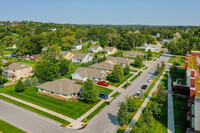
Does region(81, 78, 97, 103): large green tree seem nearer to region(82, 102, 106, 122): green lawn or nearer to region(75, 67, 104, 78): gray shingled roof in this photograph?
region(82, 102, 106, 122): green lawn

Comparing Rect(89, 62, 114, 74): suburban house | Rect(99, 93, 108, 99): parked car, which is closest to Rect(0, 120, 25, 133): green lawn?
Rect(99, 93, 108, 99): parked car

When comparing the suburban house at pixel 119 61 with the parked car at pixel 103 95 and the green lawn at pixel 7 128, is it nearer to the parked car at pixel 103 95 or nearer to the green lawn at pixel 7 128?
the parked car at pixel 103 95

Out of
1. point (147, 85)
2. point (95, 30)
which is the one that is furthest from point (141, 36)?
point (147, 85)

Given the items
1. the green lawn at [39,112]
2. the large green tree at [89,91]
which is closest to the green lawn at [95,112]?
the large green tree at [89,91]

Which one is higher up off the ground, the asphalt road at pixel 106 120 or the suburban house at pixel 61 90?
the suburban house at pixel 61 90

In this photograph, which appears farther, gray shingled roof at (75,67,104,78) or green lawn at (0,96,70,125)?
gray shingled roof at (75,67,104,78)

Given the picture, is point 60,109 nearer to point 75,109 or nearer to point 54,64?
point 75,109
